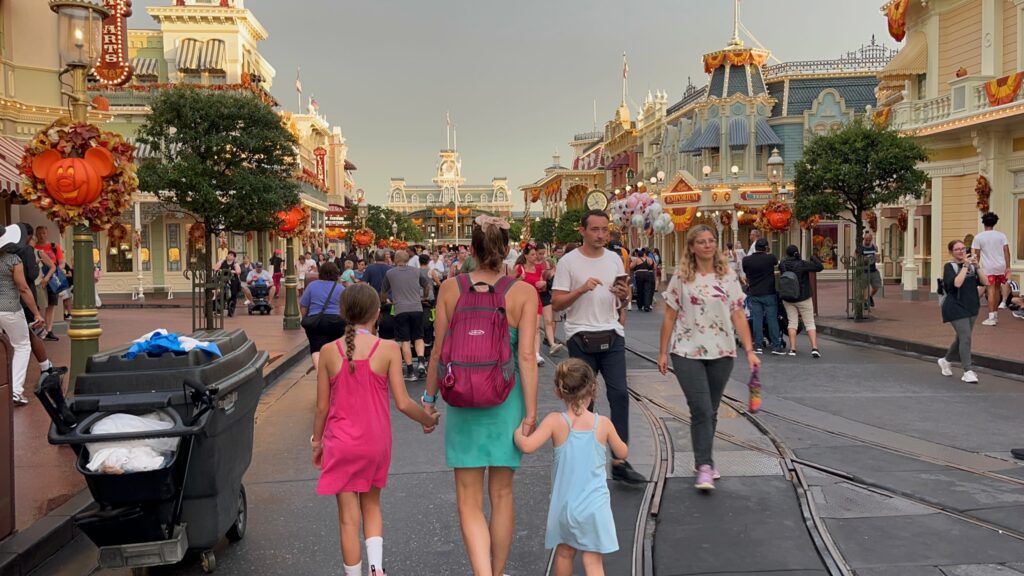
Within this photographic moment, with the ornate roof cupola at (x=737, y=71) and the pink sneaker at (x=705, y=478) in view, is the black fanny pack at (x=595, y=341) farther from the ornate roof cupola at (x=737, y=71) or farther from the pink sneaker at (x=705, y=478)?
the ornate roof cupola at (x=737, y=71)

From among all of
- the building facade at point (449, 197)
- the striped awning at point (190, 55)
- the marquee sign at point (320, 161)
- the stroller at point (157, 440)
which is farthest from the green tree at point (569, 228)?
the building facade at point (449, 197)

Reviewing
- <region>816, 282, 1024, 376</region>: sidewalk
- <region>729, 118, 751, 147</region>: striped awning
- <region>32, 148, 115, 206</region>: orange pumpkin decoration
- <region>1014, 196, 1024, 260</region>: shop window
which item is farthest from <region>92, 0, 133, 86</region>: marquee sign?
<region>729, 118, 751, 147</region>: striped awning

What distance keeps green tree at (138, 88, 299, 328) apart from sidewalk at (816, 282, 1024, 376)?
1201 cm

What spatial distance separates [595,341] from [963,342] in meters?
6.26

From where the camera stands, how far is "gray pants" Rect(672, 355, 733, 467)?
576 cm

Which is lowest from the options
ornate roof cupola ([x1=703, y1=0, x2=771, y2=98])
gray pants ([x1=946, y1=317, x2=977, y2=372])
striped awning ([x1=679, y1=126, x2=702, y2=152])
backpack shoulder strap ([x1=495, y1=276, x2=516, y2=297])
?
gray pants ([x1=946, y1=317, x2=977, y2=372])

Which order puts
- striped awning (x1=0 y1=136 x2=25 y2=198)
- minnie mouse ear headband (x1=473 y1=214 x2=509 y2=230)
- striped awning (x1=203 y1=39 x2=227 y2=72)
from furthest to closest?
striped awning (x1=203 y1=39 x2=227 y2=72), striped awning (x1=0 y1=136 x2=25 y2=198), minnie mouse ear headband (x1=473 y1=214 x2=509 y2=230)

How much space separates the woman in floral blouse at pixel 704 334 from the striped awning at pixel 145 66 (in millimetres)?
38804

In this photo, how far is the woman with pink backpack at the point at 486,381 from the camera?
12.7 ft

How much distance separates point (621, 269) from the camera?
5809 mm

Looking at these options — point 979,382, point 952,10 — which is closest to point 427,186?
point 952,10

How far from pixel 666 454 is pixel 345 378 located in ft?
11.0

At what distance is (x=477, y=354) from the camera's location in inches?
152

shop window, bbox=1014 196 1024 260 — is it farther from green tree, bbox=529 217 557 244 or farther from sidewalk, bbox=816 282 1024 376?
green tree, bbox=529 217 557 244
